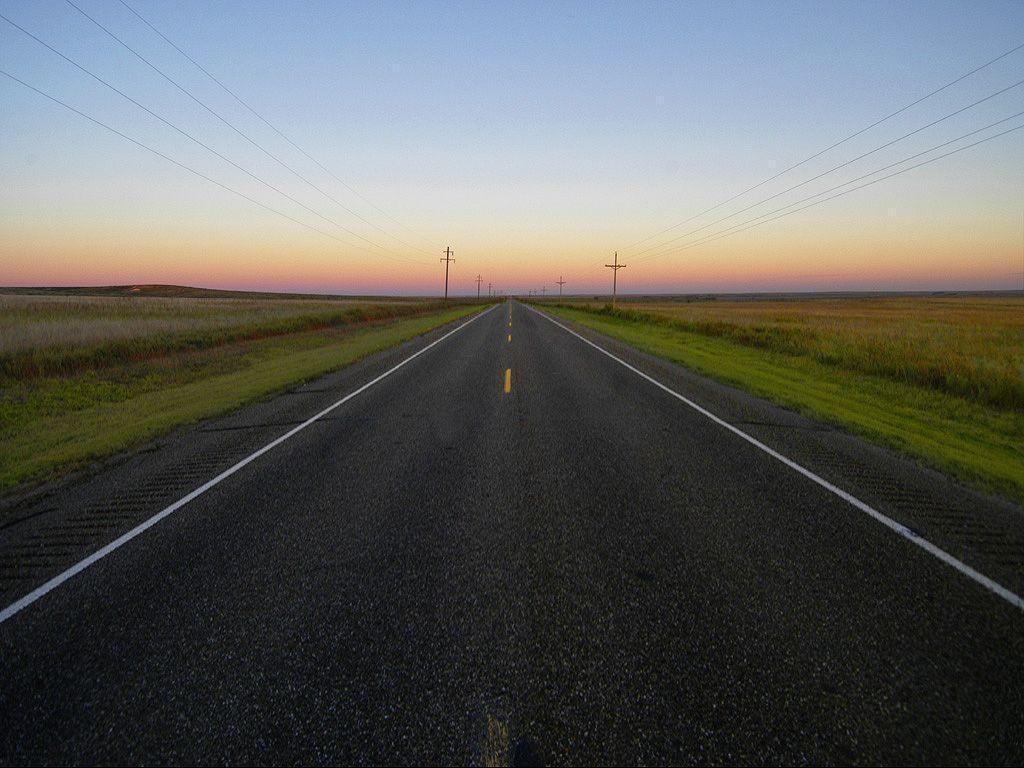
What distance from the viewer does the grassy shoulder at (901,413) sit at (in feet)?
21.5

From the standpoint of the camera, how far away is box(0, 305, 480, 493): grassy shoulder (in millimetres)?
6949

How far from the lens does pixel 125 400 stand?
11.0m

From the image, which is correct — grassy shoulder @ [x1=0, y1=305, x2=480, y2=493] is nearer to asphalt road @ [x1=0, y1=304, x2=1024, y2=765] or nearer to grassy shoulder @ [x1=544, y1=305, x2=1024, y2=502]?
asphalt road @ [x1=0, y1=304, x2=1024, y2=765]

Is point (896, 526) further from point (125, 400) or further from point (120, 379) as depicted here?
point (120, 379)

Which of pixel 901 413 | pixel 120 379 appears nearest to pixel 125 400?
pixel 120 379

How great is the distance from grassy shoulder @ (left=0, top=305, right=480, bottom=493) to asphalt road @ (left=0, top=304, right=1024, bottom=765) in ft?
5.54

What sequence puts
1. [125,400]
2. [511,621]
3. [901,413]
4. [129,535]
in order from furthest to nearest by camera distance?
1. [125,400]
2. [901,413]
3. [129,535]
4. [511,621]

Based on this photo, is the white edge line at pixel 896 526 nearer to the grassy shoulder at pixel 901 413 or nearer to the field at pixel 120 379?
the grassy shoulder at pixel 901 413

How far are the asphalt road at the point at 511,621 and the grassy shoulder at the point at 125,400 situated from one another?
1.69 metres

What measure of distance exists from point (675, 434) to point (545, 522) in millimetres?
3637

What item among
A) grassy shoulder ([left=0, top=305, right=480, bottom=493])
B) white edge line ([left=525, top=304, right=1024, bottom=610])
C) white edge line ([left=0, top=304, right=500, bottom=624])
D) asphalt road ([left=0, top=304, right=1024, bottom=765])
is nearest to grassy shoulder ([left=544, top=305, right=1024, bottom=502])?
asphalt road ([left=0, top=304, right=1024, bottom=765])

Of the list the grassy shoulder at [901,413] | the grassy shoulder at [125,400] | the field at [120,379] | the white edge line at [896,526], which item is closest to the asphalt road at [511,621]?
the white edge line at [896,526]

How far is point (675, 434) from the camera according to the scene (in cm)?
745

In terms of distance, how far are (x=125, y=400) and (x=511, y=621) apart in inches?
457
